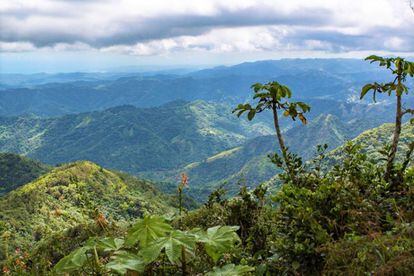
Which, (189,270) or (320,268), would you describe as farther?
(189,270)

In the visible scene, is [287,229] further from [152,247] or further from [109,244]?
[109,244]

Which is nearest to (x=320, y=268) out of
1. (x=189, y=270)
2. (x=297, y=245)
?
(x=297, y=245)

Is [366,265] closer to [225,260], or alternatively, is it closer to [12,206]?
[225,260]

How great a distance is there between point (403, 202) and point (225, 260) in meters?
2.23

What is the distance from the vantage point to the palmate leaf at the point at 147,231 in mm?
3564

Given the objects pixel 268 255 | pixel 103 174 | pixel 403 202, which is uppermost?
pixel 403 202

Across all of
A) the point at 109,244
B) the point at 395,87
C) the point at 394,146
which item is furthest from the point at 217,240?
the point at 395,87

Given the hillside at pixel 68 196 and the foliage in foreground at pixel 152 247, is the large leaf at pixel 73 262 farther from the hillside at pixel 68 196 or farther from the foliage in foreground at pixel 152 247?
the hillside at pixel 68 196

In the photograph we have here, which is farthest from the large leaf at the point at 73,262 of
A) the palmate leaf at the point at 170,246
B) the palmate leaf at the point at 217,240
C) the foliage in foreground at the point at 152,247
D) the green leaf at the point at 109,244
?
the palmate leaf at the point at 217,240

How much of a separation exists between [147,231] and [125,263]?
0.32 m

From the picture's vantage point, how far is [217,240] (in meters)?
3.70

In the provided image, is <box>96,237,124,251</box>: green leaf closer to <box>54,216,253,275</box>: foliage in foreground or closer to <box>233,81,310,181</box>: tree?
<box>54,216,253,275</box>: foliage in foreground

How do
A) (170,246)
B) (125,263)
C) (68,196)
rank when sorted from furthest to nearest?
(68,196)
(125,263)
(170,246)

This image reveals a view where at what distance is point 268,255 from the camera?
471cm
